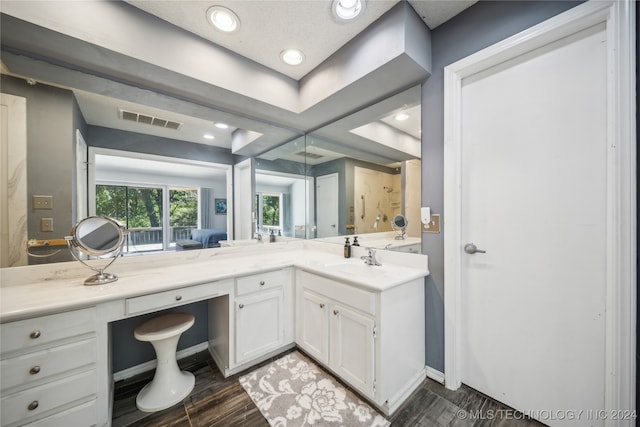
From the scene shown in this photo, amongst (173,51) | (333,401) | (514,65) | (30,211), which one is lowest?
(333,401)

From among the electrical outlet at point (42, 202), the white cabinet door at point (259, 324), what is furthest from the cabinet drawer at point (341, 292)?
the electrical outlet at point (42, 202)

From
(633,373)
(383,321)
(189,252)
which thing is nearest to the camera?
(633,373)

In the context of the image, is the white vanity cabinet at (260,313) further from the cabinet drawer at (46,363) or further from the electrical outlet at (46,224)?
the electrical outlet at (46,224)

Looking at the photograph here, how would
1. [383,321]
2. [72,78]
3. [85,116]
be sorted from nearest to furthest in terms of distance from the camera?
[383,321] → [72,78] → [85,116]

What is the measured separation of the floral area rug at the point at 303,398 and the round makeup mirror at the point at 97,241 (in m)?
1.23

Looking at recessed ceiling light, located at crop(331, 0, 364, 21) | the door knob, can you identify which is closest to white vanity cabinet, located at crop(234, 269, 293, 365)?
the door knob

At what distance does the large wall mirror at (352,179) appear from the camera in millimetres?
1844

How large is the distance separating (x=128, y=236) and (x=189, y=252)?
444 millimetres

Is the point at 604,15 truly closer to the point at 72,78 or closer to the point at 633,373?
the point at 633,373

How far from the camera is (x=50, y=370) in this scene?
3.59 feet

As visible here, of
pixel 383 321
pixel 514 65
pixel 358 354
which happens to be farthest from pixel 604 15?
pixel 358 354

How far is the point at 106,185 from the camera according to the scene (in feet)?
5.39

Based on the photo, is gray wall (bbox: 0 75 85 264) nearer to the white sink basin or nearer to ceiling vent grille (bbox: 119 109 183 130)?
ceiling vent grille (bbox: 119 109 183 130)

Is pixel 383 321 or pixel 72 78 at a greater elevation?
pixel 72 78
